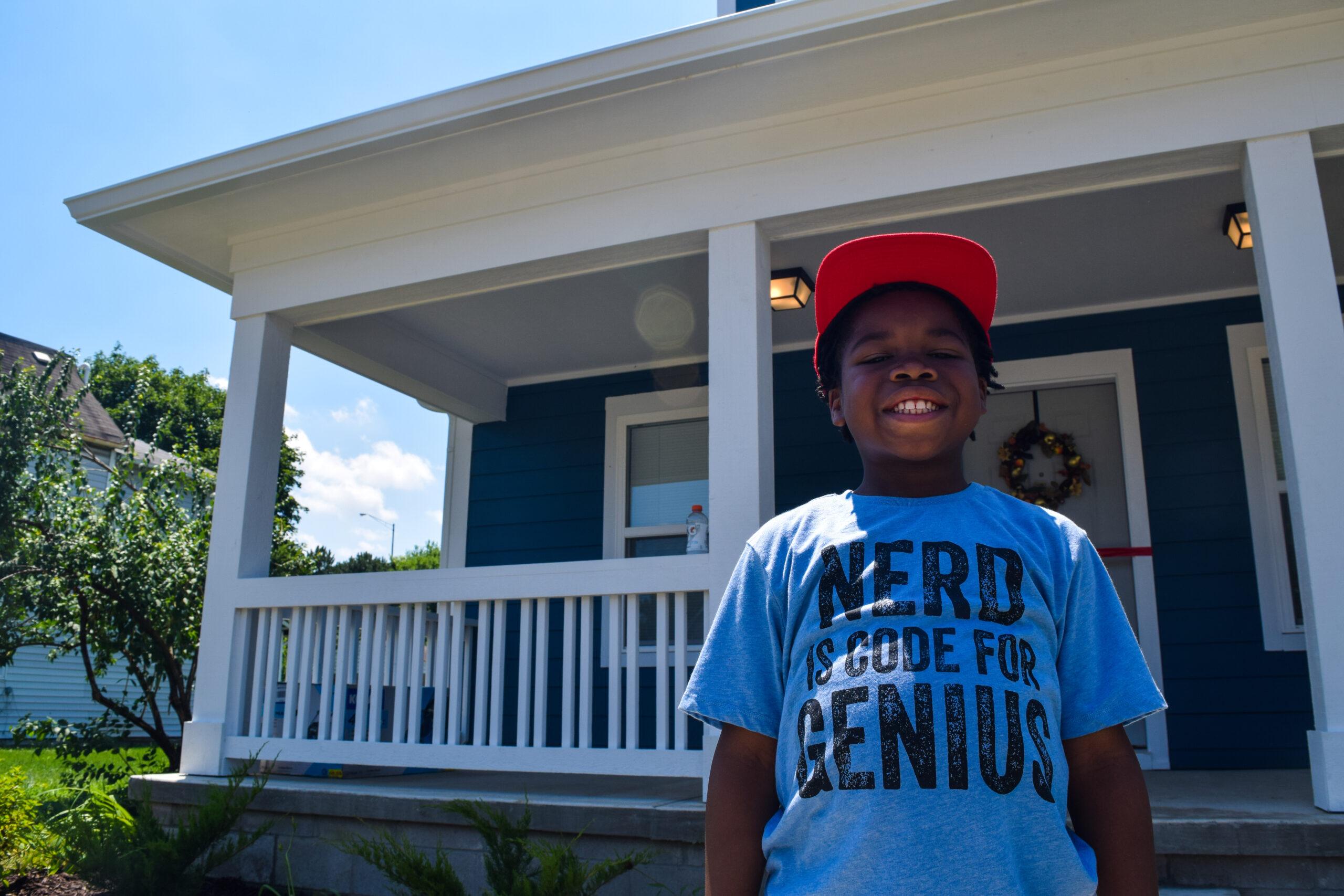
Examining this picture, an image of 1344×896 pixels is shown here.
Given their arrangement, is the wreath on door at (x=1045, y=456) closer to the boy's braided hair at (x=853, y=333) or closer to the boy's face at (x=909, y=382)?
the boy's braided hair at (x=853, y=333)

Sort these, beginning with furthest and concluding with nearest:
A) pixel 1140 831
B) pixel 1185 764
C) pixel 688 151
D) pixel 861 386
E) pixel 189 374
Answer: pixel 189 374, pixel 1185 764, pixel 688 151, pixel 861 386, pixel 1140 831

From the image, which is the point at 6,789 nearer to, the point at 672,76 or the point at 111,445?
the point at 672,76

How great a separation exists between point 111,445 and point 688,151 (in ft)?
48.8

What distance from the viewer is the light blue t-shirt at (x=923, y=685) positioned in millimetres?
942

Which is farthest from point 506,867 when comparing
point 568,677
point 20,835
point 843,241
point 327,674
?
point 843,241

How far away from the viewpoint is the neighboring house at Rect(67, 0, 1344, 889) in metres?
3.21

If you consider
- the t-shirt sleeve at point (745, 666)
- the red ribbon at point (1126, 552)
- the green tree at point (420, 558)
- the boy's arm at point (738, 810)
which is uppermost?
the green tree at point (420, 558)

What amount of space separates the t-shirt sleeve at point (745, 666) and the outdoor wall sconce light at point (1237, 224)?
151 inches

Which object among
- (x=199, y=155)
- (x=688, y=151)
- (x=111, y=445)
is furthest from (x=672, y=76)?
(x=111, y=445)

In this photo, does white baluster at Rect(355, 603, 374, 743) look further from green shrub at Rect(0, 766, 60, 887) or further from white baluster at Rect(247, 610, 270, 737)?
green shrub at Rect(0, 766, 60, 887)

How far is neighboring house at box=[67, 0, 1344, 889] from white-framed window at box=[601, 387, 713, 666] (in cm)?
2

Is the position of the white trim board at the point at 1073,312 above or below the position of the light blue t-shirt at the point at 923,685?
above

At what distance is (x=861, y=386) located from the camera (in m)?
1.23

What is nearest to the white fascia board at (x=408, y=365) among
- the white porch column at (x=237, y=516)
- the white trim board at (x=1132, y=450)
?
the white porch column at (x=237, y=516)
